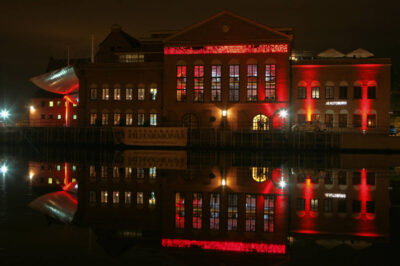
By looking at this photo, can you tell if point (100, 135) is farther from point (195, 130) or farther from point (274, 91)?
point (274, 91)

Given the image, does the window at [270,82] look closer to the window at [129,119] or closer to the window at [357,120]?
the window at [357,120]

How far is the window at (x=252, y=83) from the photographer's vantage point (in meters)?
51.2

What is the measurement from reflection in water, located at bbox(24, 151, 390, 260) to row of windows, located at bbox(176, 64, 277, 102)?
109 ft

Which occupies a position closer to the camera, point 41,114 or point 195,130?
point 195,130

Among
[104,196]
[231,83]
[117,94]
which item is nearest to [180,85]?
[231,83]

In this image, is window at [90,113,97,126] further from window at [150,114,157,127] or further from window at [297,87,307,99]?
window at [297,87,307,99]

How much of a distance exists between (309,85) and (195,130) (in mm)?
15925

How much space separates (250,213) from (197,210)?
136cm

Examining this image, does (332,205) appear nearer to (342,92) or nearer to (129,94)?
(342,92)

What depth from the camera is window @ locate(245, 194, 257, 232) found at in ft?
30.0

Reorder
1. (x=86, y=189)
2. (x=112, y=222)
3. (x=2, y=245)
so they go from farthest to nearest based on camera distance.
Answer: (x=86, y=189) → (x=112, y=222) → (x=2, y=245)

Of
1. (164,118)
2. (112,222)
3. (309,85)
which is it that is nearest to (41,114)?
(164,118)

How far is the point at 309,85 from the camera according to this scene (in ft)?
169

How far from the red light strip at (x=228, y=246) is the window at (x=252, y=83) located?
44106mm
